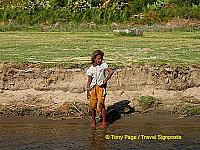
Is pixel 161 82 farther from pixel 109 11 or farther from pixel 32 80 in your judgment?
pixel 109 11

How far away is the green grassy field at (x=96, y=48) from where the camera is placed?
43.4 feet

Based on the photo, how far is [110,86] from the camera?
1198 centimetres

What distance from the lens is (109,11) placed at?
30.2m

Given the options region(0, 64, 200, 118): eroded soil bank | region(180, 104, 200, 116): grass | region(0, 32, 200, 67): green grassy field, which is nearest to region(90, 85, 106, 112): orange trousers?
region(0, 64, 200, 118): eroded soil bank

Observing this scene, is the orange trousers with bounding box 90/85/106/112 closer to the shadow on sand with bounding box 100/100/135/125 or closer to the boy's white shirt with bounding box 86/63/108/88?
the boy's white shirt with bounding box 86/63/108/88

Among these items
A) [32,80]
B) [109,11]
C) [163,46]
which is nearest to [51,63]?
[32,80]

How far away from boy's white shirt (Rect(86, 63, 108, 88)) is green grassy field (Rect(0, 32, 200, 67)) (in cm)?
230

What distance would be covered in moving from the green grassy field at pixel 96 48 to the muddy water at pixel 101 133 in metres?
2.22

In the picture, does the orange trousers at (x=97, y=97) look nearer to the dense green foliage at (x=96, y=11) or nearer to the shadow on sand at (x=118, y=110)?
the shadow on sand at (x=118, y=110)

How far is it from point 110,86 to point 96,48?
4.49 metres

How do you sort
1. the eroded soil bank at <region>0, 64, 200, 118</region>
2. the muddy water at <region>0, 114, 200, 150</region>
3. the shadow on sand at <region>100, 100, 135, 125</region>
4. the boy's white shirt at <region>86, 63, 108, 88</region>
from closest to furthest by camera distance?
the muddy water at <region>0, 114, 200, 150</region> < the boy's white shirt at <region>86, 63, 108, 88</region> < the shadow on sand at <region>100, 100, 135, 125</region> < the eroded soil bank at <region>0, 64, 200, 118</region>

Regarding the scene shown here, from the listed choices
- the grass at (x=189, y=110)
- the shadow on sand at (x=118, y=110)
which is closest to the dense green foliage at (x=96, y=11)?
the shadow on sand at (x=118, y=110)

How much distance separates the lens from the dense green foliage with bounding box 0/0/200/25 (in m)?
29.6

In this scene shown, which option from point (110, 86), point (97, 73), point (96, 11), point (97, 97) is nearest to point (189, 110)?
point (110, 86)
